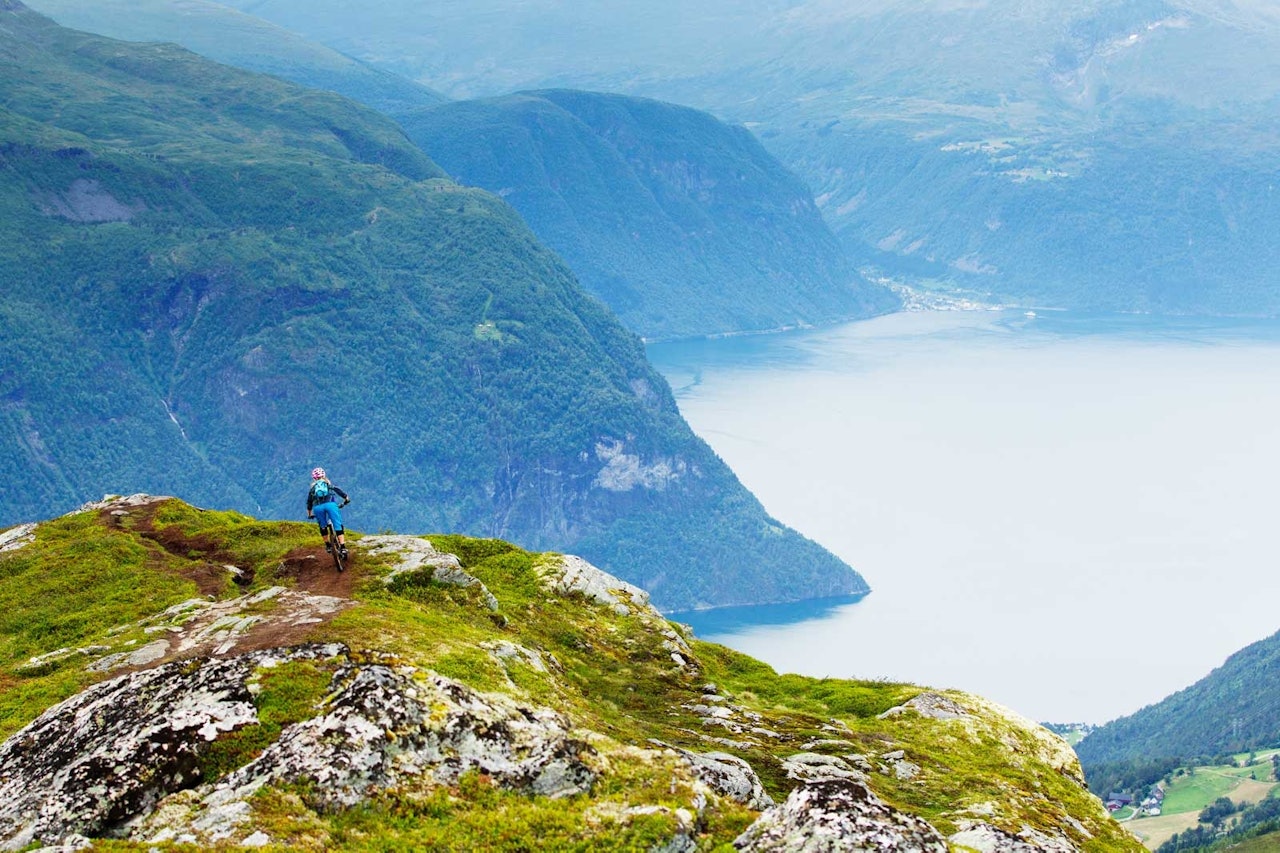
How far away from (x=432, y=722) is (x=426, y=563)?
1060cm

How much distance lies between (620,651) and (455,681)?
33.8 feet

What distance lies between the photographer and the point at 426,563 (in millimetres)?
32781

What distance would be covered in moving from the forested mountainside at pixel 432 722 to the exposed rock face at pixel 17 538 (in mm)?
125

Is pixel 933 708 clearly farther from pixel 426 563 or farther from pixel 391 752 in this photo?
pixel 391 752

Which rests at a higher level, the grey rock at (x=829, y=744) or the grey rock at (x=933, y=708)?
the grey rock at (x=933, y=708)

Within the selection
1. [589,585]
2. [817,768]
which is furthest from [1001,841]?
[589,585]

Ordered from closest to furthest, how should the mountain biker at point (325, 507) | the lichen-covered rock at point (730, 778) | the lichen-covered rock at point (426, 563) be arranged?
the lichen-covered rock at point (730, 778)
the lichen-covered rock at point (426, 563)
the mountain biker at point (325, 507)

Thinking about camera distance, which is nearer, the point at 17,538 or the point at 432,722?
the point at 432,722

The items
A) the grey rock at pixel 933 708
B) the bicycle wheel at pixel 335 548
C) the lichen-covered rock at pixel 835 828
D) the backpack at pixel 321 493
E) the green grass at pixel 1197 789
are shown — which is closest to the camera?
the lichen-covered rock at pixel 835 828

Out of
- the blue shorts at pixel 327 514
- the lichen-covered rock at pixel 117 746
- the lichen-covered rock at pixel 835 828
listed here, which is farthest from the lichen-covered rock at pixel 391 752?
the blue shorts at pixel 327 514

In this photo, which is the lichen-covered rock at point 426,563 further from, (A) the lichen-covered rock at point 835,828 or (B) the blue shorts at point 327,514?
(A) the lichen-covered rock at point 835,828

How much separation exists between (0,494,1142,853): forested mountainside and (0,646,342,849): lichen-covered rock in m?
0.05

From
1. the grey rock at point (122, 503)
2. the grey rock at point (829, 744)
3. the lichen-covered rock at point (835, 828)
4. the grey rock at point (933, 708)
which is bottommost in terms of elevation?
the lichen-covered rock at point (835, 828)

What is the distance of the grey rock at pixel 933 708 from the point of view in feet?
113
